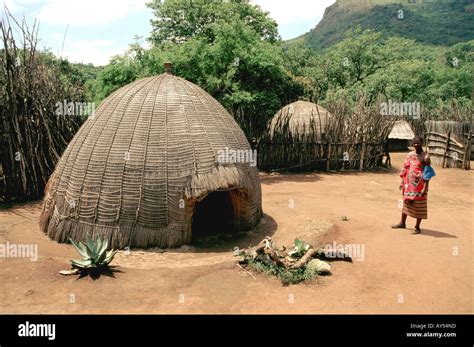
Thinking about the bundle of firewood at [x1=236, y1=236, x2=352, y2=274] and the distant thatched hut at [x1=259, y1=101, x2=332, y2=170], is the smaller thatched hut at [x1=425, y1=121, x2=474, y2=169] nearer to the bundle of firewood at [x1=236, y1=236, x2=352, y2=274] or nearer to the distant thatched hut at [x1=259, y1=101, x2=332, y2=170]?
the distant thatched hut at [x1=259, y1=101, x2=332, y2=170]

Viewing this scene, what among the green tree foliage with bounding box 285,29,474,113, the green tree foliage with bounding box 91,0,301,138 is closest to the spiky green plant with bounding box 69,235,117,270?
the green tree foliage with bounding box 91,0,301,138

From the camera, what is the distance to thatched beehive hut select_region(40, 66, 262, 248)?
689 centimetres

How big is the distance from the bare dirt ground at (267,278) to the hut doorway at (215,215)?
75 centimetres

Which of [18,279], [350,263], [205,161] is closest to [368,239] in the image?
[350,263]

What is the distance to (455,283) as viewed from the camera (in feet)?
19.0

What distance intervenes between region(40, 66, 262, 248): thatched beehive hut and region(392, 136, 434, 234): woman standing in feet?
11.3

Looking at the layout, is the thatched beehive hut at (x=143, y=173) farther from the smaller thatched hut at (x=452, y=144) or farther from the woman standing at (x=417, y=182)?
the smaller thatched hut at (x=452, y=144)

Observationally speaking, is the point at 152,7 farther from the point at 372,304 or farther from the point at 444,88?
the point at 444,88

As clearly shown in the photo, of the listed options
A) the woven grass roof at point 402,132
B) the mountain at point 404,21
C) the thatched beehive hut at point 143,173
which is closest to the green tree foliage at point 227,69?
the thatched beehive hut at point 143,173

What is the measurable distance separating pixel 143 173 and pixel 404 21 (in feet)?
312

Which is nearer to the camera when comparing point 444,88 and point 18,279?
point 18,279

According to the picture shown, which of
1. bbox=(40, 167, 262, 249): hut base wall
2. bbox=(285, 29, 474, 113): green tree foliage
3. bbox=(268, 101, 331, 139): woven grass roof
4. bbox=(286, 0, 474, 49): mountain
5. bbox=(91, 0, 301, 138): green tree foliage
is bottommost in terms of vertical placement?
bbox=(40, 167, 262, 249): hut base wall

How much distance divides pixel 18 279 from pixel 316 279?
465 centimetres

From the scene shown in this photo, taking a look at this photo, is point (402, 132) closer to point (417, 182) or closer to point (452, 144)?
point (452, 144)
